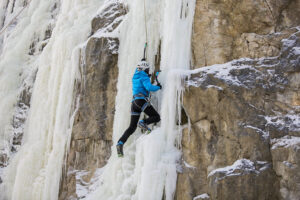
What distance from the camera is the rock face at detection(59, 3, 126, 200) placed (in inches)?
319

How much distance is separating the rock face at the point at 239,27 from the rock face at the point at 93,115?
2445mm

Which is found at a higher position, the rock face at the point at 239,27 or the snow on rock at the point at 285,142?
the rock face at the point at 239,27

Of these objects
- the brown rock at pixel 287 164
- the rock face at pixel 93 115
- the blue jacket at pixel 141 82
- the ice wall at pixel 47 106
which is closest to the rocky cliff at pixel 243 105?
the brown rock at pixel 287 164

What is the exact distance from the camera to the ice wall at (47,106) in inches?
347

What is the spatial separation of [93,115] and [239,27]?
372cm

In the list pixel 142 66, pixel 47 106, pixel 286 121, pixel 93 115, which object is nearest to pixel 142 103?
pixel 142 66

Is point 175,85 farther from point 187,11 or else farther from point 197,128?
point 187,11

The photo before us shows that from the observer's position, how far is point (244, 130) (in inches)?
221

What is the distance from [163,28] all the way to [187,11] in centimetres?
69

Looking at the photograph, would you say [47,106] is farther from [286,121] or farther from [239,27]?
[286,121]

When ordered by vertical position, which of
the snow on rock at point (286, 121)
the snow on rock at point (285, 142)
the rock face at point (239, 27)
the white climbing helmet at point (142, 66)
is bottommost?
the snow on rock at point (285, 142)

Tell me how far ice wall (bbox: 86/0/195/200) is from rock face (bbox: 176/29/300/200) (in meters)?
0.26

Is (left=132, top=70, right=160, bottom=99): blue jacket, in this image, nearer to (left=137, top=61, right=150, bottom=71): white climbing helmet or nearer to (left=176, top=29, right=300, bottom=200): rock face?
(left=137, top=61, right=150, bottom=71): white climbing helmet

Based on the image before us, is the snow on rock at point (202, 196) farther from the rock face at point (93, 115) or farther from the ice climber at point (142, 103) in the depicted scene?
the rock face at point (93, 115)
